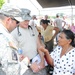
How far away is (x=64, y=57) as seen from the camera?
130 inches

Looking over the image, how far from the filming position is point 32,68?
3.16 meters

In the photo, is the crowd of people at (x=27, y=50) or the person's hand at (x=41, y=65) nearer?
the crowd of people at (x=27, y=50)

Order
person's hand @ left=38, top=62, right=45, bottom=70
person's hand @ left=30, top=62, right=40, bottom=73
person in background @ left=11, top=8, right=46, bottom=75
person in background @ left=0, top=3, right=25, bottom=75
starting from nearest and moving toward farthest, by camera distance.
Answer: person in background @ left=0, top=3, right=25, bottom=75 → person's hand @ left=30, top=62, right=40, bottom=73 → person's hand @ left=38, top=62, right=45, bottom=70 → person in background @ left=11, top=8, right=46, bottom=75

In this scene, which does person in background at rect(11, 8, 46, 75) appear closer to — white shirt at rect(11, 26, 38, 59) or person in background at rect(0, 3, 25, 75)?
white shirt at rect(11, 26, 38, 59)

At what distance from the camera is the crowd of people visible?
6.23 ft

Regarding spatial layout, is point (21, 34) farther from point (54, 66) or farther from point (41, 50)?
Result: point (54, 66)

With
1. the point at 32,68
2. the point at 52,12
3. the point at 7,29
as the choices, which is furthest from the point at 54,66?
the point at 52,12

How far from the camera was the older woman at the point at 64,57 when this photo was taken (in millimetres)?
3252

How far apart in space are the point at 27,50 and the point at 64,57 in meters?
0.75

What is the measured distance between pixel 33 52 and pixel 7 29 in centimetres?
178

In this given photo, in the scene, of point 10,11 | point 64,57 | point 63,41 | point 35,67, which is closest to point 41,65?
point 35,67

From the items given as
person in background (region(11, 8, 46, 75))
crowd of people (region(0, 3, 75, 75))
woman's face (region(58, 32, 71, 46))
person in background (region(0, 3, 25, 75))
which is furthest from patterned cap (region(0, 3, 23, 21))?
person in background (region(11, 8, 46, 75))

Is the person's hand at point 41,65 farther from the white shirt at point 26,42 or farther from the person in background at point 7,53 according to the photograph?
the person in background at point 7,53

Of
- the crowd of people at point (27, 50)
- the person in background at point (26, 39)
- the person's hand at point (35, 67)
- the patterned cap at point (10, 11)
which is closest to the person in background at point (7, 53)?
the crowd of people at point (27, 50)
